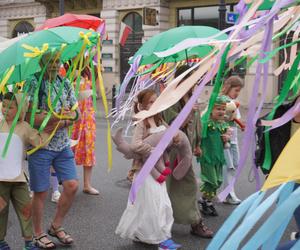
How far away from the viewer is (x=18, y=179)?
3.85 m

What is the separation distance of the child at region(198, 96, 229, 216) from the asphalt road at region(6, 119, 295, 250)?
0.22 meters

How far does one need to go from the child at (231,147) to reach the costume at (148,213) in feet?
5.60

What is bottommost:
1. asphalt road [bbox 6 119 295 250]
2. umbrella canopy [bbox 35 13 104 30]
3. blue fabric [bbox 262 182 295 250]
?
asphalt road [bbox 6 119 295 250]

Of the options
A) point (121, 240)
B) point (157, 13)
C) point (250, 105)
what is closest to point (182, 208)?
point (121, 240)

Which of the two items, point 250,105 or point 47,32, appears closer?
point 250,105

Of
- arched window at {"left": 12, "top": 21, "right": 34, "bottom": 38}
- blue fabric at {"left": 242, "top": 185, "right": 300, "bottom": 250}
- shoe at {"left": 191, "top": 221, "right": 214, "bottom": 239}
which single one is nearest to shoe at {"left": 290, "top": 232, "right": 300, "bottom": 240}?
shoe at {"left": 191, "top": 221, "right": 214, "bottom": 239}

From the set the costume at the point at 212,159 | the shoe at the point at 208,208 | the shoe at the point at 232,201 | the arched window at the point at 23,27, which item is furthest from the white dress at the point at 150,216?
the arched window at the point at 23,27

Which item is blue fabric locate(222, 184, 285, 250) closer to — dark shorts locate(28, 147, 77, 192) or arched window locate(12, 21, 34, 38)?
dark shorts locate(28, 147, 77, 192)

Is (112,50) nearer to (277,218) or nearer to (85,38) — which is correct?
(85,38)

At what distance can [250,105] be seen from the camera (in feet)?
5.36

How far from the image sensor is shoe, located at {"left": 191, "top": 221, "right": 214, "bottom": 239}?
452 centimetres

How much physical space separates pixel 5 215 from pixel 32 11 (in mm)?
24928

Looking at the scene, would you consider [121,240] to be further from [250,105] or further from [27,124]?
[250,105]

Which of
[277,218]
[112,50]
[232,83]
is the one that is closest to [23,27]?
[112,50]
